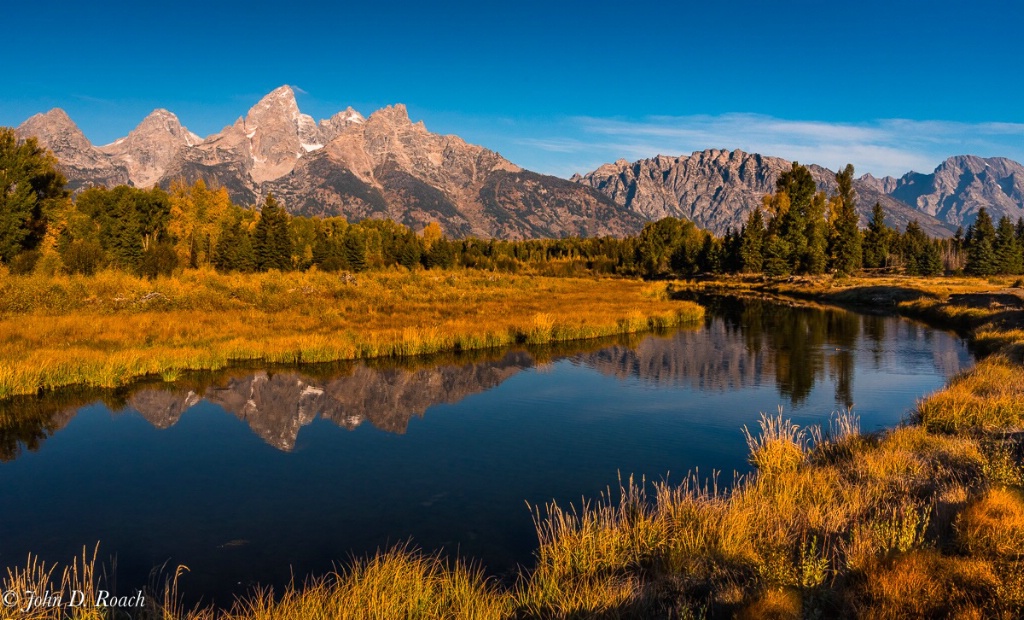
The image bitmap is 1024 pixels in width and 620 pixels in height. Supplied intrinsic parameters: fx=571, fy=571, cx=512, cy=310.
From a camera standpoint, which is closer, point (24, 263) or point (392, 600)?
point (392, 600)

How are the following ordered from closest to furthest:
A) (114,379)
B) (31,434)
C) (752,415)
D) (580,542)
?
(580,542) → (31,434) → (752,415) → (114,379)

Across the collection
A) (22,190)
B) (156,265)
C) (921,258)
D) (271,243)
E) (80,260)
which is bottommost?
(156,265)

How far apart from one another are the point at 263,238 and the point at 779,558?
285ft

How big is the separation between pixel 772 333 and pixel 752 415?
76.0 ft

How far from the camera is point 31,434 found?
17.0m

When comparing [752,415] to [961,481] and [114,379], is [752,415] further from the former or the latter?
[114,379]

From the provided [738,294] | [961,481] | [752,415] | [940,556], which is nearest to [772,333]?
[752,415]

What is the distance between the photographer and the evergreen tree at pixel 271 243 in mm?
82688

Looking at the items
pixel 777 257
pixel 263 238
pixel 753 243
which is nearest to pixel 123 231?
pixel 263 238

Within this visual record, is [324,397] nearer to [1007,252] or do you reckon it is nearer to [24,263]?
[24,263]

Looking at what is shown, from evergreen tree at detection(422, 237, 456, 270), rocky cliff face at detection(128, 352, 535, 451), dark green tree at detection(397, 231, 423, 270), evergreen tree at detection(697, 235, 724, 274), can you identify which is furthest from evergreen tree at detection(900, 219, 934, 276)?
rocky cliff face at detection(128, 352, 535, 451)

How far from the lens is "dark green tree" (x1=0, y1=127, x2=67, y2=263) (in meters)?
47.3

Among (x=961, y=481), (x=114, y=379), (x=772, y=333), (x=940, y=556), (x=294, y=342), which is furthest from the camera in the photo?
(x=772, y=333)

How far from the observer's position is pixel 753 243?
105312 mm
